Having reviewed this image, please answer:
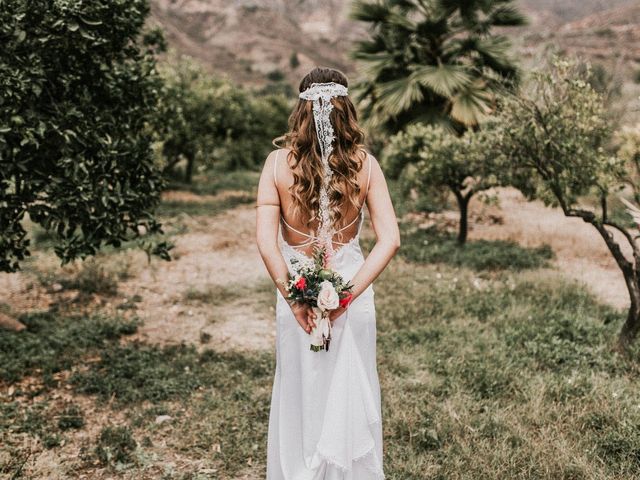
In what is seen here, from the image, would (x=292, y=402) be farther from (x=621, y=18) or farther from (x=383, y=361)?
(x=621, y=18)

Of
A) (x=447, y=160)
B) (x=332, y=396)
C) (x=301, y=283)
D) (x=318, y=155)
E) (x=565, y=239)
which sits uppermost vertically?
(x=318, y=155)

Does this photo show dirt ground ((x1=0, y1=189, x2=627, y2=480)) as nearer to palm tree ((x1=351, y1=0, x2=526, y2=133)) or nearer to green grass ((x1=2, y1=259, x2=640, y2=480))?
green grass ((x1=2, y1=259, x2=640, y2=480))

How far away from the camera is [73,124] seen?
486 cm

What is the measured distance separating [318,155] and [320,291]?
2.33 feet

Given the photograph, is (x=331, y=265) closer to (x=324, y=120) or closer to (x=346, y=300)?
(x=346, y=300)

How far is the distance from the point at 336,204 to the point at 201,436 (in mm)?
2508

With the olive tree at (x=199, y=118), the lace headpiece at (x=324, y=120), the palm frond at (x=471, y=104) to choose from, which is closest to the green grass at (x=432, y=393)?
the lace headpiece at (x=324, y=120)

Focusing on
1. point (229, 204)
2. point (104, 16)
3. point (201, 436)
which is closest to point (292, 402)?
point (201, 436)

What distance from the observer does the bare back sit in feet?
9.36

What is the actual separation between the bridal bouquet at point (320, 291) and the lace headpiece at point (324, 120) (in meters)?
0.28

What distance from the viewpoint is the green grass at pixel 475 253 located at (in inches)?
355

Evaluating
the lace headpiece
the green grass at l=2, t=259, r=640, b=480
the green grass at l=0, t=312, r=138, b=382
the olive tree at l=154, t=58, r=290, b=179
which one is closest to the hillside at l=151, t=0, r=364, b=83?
the olive tree at l=154, t=58, r=290, b=179

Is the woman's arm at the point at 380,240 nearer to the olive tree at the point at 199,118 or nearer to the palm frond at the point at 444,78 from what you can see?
the palm frond at the point at 444,78

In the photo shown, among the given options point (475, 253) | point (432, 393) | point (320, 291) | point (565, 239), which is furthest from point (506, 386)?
point (565, 239)
